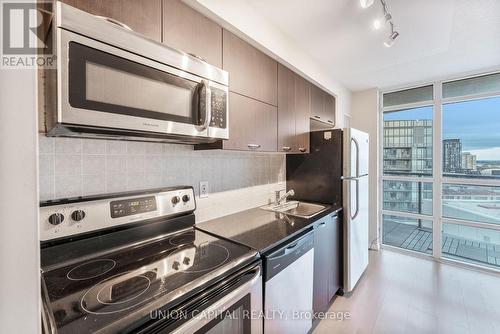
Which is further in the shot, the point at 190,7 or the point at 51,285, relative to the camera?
the point at 190,7

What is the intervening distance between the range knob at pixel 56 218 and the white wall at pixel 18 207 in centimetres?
78

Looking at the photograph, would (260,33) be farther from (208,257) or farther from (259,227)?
(208,257)

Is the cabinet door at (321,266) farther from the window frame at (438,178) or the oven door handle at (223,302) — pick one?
the window frame at (438,178)

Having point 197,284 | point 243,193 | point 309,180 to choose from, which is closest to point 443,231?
point 309,180

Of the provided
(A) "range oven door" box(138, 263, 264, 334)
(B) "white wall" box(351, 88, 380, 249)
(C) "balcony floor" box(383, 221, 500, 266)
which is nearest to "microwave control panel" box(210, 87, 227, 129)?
(A) "range oven door" box(138, 263, 264, 334)

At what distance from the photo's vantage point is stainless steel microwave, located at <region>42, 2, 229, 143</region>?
0.75m

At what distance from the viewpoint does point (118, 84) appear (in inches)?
34.9

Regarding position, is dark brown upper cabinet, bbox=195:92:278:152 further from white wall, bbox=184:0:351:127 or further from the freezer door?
the freezer door

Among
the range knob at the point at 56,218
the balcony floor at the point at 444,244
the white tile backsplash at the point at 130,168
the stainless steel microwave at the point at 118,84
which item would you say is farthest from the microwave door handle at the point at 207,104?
the balcony floor at the point at 444,244

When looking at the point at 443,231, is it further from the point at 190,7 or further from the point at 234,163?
the point at 190,7

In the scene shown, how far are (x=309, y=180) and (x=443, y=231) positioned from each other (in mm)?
2222

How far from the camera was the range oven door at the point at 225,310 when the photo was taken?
782 millimetres

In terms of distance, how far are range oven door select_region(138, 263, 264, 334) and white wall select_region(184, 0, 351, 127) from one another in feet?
4.70

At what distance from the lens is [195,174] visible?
1630 millimetres
